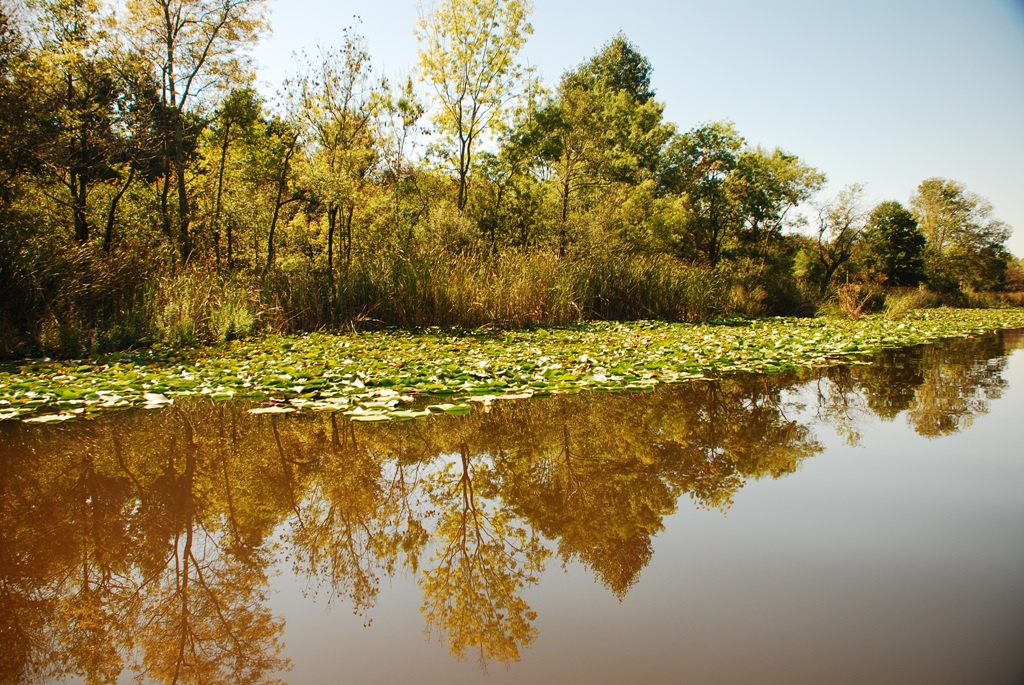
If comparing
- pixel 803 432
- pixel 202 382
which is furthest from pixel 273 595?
pixel 202 382

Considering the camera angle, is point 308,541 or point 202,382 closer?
point 308,541

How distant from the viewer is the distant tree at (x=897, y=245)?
98.5 feet

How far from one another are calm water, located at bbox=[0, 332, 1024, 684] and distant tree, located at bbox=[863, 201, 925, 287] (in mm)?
30143

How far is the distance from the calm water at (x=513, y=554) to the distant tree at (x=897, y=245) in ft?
98.9

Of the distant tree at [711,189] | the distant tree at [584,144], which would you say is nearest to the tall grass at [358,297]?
the distant tree at [584,144]

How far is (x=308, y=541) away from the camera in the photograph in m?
2.54

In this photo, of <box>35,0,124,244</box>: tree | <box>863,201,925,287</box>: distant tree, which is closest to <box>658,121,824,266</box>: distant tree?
<box>863,201,925,287</box>: distant tree

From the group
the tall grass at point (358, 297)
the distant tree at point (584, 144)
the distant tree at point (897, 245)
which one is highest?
the distant tree at point (584, 144)

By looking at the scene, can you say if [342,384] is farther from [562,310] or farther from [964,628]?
[562,310]

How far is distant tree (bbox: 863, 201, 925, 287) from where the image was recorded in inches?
1182

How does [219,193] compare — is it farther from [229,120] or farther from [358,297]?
Answer: [358,297]

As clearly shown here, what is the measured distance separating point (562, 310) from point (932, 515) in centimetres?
988

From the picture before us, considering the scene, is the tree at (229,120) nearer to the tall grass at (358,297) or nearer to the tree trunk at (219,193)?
the tree trunk at (219,193)

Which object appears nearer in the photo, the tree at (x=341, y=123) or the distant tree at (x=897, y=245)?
the tree at (x=341, y=123)
